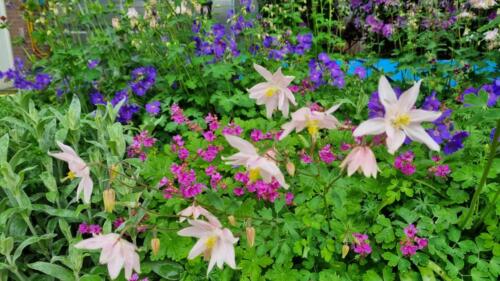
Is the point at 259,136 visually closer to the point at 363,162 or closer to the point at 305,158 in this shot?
the point at 305,158

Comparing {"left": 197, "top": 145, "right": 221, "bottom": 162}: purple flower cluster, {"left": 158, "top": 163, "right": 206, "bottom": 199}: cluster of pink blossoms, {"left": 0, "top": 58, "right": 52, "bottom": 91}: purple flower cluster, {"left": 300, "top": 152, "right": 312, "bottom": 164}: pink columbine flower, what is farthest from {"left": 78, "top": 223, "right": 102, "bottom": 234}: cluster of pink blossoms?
{"left": 0, "top": 58, "right": 52, "bottom": 91}: purple flower cluster

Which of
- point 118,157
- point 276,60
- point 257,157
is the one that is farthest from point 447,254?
point 276,60

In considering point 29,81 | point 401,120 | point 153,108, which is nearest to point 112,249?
point 401,120

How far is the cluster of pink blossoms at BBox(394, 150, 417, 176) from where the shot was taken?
1867 mm

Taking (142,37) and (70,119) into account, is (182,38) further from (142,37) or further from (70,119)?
(70,119)

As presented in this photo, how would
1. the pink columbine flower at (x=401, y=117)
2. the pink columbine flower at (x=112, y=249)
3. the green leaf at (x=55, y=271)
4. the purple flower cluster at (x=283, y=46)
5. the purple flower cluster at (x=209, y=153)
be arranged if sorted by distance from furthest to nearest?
the purple flower cluster at (x=283, y=46), the purple flower cluster at (x=209, y=153), the green leaf at (x=55, y=271), the pink columbine flower at (x=112, y=249), the pink columbine flower at (x=401, y=117)

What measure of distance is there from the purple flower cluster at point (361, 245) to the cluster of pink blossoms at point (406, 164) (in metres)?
0.39

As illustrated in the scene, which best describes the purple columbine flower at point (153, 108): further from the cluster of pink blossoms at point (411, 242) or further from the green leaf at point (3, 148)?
the cluster of pink blossoms at point (411, 242)

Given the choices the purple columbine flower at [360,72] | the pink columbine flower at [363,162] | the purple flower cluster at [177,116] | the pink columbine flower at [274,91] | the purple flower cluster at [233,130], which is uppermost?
the pink columbine flower at [274,91]

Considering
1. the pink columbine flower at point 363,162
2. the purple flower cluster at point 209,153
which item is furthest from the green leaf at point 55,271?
the pink columbine flower at point 363,162

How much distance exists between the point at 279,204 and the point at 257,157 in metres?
0.67

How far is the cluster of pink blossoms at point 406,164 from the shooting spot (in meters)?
1.87

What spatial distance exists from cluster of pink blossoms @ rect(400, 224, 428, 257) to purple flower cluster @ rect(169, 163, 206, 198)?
84cm

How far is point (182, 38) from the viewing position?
10.9 feet
